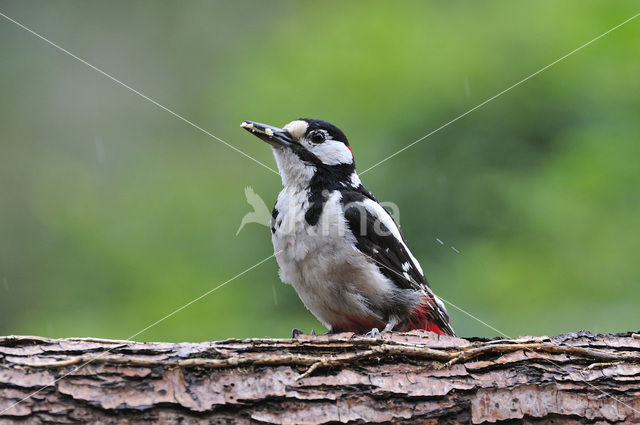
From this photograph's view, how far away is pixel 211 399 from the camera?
9.08ft

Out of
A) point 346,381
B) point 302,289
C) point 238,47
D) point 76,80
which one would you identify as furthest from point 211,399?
point 76,80

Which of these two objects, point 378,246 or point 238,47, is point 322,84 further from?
point 238,47

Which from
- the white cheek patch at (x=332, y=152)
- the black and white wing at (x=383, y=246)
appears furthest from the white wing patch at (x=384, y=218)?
the white cheek patch at (x=332, y=152)

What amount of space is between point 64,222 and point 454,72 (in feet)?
10.9

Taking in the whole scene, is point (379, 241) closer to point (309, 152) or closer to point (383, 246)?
point (383, 246)

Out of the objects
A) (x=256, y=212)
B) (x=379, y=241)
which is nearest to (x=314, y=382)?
(x=379, y=241)

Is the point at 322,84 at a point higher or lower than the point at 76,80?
lower

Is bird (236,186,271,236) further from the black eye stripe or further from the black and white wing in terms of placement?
the black and white wing

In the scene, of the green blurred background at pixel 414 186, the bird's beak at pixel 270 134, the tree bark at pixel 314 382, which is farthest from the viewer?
the green blurred background at pixel 414 186

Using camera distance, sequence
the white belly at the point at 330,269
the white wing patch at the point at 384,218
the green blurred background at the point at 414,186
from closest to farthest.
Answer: the white belly at the point at 330,269, the white wing patch at the point at 384,218, the green blurred background at the point at 414,186

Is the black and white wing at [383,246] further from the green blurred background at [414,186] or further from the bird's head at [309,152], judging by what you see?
the green blurred background at [414,186]

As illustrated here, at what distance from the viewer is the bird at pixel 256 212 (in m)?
5.02

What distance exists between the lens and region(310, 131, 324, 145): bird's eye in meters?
4.59

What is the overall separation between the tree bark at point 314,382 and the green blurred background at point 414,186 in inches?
62.5
